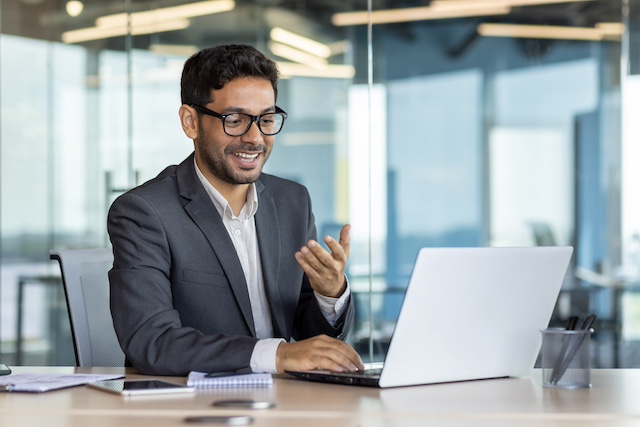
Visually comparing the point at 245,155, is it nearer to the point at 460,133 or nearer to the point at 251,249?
the point at 251,249

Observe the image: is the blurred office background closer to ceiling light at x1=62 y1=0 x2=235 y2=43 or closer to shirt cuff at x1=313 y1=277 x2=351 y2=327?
ceiling light at x1=62 y1=0 x2=235 y2=43

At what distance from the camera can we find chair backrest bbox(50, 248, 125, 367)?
2.62m

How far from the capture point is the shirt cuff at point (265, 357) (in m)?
2.06

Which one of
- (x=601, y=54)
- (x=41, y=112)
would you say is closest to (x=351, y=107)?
(x=601, y=54)

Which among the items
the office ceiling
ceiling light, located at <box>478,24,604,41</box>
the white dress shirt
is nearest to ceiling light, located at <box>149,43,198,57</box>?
the office ceiling

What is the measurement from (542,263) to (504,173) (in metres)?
3.25

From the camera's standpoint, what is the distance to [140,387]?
6.14ft

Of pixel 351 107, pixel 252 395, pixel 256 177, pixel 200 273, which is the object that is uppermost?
pixel 351 107

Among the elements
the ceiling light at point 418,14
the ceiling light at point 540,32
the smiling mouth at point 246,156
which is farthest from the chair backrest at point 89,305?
the ceiling light at point 540,32

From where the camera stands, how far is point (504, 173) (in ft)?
17.0

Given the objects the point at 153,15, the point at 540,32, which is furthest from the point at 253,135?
the point at 153,15

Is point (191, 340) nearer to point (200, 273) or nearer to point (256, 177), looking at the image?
point (200, 273)

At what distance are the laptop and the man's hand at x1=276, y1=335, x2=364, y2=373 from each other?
0.02 m

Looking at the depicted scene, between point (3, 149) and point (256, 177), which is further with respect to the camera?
point (3, 149)
